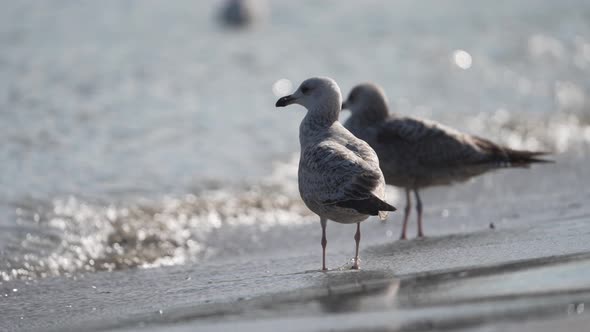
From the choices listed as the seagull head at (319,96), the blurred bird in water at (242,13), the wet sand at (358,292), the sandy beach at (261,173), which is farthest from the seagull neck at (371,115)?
the blurred bird in water at (242,13)

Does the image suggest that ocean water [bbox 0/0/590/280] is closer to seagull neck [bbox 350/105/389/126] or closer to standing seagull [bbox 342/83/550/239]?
standing seagull [bbox 342/83/550/239]

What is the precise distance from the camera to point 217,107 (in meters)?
11.1

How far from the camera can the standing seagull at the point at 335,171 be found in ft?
16.9

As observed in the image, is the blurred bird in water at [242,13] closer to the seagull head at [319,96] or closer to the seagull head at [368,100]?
the seagull head at [368,100]

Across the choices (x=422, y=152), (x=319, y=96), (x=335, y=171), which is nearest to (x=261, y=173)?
(x=422, y=152)

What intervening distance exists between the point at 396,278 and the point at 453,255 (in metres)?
0.73

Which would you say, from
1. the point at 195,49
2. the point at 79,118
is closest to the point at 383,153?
the point at 79,118

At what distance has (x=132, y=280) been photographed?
602 centimetres

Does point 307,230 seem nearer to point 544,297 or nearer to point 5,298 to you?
point 5,298

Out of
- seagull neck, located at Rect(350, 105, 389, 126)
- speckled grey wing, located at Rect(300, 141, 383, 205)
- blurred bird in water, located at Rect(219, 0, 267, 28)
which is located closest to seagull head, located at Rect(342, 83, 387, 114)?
seagull neck, located at Rect(350, 105, 389, 126)

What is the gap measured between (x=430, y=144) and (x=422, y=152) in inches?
4.1

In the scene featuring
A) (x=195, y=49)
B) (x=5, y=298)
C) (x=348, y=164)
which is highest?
(x=195, y=49)

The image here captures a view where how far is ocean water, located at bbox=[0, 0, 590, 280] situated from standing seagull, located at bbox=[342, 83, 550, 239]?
40cm

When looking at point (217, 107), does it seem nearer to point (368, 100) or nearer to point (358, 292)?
point (368, 100)
